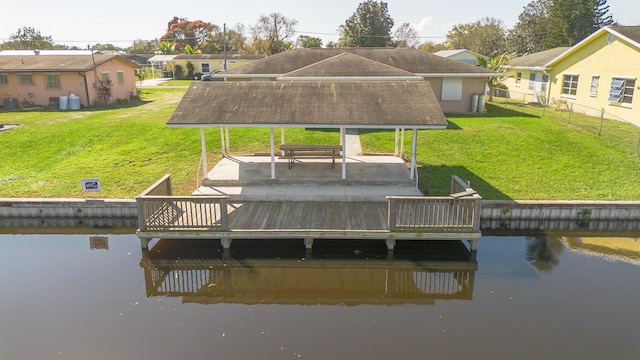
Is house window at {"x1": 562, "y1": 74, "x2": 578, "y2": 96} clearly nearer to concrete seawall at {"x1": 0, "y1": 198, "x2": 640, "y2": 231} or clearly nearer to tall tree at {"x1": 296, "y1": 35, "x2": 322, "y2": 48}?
concrete seawall at {"x1": 0, "y1": 198, "x2": 640, "y2": 231}

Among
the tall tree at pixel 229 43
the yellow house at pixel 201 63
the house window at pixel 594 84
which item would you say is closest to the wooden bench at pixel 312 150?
the house window at pixel 594 84

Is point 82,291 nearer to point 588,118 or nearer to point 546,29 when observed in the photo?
point 588,118

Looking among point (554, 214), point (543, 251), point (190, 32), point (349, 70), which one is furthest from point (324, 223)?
point (190, 32)

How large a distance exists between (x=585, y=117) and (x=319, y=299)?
2162 cm

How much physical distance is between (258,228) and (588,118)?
20880 millimetres

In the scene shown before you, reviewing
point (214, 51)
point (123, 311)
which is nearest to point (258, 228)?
point (123, 311)

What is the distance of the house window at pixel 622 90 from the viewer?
22370 mm

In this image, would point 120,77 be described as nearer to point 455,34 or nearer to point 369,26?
point 369,26

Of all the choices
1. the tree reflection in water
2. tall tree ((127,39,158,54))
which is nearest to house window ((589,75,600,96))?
the tree reflection in water

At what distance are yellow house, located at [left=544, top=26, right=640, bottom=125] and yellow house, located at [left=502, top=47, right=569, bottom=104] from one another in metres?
1.64

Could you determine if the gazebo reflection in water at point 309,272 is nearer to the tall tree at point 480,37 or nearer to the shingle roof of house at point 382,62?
the shingle roof of house at point 382,62

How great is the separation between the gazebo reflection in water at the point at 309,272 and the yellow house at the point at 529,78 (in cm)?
2261

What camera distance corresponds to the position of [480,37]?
7081 cm

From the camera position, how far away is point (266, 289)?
30.7 feet
